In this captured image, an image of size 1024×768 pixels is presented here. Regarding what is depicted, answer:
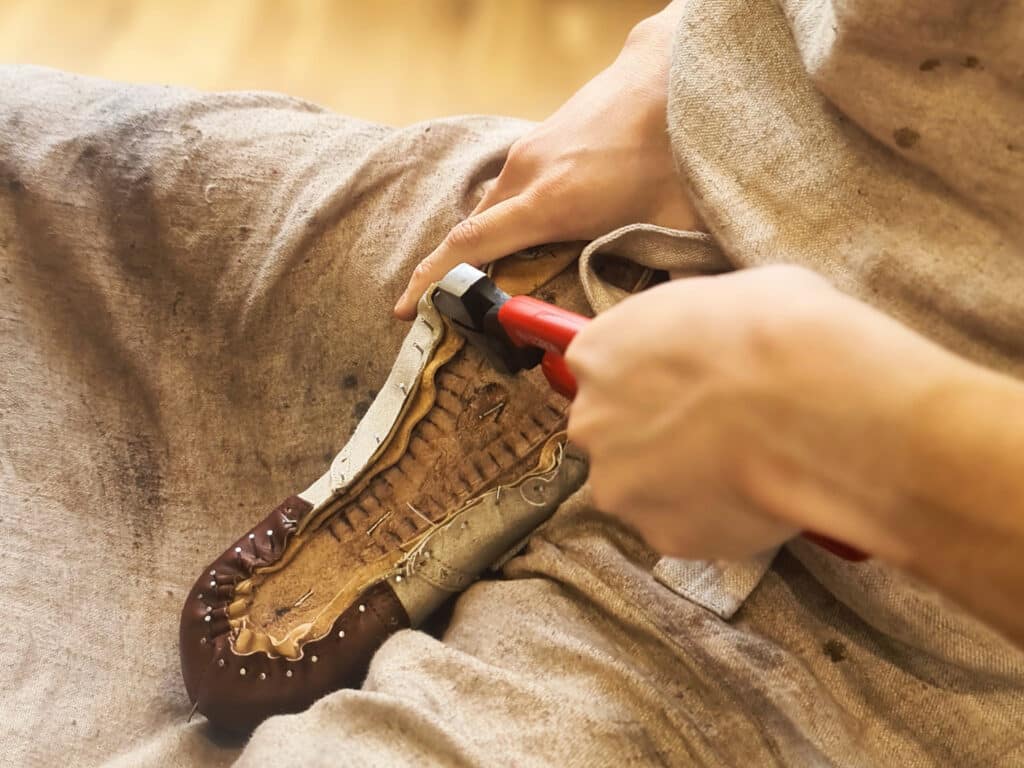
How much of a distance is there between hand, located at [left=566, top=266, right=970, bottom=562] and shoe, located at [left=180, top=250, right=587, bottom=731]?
0.20m

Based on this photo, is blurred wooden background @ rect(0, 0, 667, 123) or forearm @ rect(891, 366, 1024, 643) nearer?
forearm @ rect(891, 366, 1024, 643)


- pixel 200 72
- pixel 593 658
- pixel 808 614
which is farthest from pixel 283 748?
pixel 200 72

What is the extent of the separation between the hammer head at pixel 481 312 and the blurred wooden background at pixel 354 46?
58cm

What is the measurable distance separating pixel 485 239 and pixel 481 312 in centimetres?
8

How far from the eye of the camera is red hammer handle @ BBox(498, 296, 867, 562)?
44cm

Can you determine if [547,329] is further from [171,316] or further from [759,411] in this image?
[171,316]

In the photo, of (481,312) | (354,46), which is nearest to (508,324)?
(481,312)

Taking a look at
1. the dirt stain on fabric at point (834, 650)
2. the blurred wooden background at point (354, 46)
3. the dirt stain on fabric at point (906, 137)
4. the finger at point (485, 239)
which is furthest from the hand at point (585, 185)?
the blurred wooden background at point (354, 46)

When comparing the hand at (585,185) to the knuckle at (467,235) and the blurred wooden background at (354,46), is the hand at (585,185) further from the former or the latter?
the blurred wooden background at (354,46)

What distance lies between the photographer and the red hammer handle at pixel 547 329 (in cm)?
44

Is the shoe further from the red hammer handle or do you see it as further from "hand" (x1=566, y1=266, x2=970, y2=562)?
"hand" (x1=566, y1=266, x2=970, y2=562)

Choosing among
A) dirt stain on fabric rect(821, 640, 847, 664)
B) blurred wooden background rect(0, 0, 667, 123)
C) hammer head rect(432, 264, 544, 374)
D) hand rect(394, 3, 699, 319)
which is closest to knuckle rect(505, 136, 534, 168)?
hand rect(394, 3, 699, 319)

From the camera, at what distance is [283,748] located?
1.46ft

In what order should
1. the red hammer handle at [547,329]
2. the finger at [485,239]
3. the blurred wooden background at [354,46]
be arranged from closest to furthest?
the red hammer handle at [547,329]
the finger at [485,239]
the blurred wooden background at [354,46]
